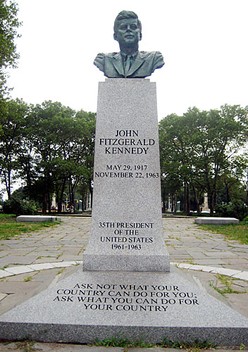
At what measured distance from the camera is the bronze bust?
4.74 m

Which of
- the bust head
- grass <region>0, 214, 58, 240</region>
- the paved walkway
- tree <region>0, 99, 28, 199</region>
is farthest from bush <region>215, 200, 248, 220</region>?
tree <region>0, 99, 28, 199</region>

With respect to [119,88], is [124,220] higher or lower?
lower

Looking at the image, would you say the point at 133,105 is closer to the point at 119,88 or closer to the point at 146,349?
the point at 119,88

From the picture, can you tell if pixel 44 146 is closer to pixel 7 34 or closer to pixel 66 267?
pixel 7 34

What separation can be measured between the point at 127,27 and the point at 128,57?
438mm

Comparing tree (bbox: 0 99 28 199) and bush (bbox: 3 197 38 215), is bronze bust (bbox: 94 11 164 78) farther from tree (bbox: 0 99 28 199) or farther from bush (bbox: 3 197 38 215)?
tree (bbox: 0 99 28 199)

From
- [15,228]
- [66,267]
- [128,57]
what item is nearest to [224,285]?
[66,267]

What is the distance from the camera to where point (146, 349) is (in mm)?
2627

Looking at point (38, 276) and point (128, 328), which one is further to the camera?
point (38, 276)

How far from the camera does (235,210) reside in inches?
791

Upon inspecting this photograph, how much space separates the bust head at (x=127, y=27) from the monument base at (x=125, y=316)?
11.8 feet

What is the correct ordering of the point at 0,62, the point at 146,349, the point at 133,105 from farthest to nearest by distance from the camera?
the point at 0,62 < the point at 133,105 < the point at 146,349

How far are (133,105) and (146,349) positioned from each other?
3.18m

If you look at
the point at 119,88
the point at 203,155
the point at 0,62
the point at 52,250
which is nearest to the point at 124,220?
Result: the point at 119,88
